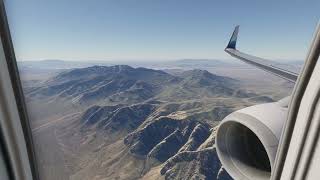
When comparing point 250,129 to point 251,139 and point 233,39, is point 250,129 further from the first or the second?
point 233,39

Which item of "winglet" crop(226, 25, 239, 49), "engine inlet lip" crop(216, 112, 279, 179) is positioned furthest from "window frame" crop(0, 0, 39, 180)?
"winglet" crop(226, 25, 239, 49)

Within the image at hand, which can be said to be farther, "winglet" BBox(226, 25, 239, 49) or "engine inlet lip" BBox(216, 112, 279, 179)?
"winglet" BBox(226, 25, 239, 49)

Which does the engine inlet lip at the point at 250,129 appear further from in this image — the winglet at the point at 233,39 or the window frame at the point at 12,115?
the winglet at the point at 233,39

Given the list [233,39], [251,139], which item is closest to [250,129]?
[251,139]

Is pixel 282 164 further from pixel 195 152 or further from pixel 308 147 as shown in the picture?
pixel 195 152

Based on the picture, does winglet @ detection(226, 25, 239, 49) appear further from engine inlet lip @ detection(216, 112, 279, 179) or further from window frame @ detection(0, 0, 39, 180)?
window frame @ detection(0, 0, 39, 180)

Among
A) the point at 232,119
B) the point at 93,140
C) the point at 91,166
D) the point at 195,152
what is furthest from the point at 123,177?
the point at 232,119

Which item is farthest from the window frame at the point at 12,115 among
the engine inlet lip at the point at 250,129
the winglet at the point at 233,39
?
the winglet at the point at 233,39

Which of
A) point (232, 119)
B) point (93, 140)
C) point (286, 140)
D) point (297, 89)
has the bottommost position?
point (93, 140)
